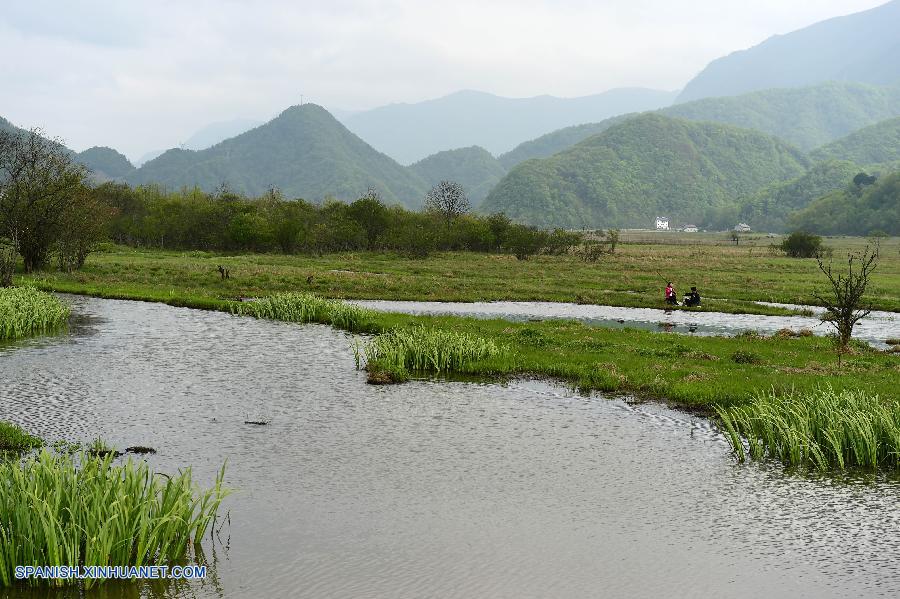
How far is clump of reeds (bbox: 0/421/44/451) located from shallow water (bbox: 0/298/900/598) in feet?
5.03

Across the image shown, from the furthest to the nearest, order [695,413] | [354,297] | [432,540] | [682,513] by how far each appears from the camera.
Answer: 1. [354,297]
2. [695,413]
3. [682,513]
4. [432,540]

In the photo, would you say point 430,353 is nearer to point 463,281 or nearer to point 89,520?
point 89,520

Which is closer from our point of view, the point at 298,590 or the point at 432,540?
the point at 298,590

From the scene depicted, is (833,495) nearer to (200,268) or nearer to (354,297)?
(354,297)

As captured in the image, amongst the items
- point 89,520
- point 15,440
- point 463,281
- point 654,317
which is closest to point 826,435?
point 89,520

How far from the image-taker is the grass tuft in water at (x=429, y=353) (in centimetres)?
3491

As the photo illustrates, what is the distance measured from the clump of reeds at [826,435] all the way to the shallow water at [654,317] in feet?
81.7

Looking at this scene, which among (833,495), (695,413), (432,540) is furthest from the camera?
(695,413)

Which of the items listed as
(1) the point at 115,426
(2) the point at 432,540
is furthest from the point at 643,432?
(1) the point at 115,426

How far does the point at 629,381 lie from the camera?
32.3 m

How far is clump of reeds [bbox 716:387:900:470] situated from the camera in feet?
72.7

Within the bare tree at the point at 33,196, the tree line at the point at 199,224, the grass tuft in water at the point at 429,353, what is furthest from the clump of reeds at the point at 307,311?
the tree line at the point at 199,224

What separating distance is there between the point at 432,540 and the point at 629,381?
17980mm

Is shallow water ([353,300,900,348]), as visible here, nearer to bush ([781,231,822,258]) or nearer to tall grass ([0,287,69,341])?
tall grass ([0,287,69,341])
